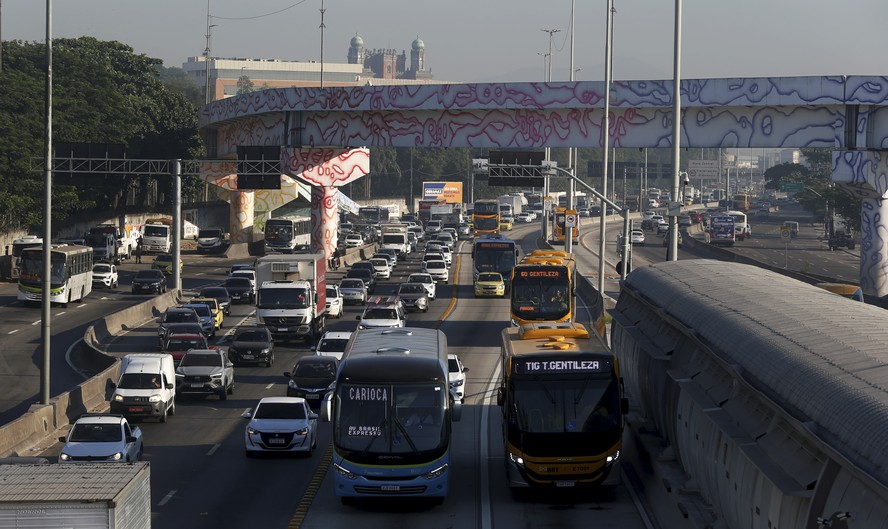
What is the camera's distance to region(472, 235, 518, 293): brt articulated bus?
242 ft

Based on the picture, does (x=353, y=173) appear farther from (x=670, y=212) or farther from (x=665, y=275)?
(x=665, y=275)

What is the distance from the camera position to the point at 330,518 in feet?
76.3

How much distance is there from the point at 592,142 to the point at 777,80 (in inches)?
390

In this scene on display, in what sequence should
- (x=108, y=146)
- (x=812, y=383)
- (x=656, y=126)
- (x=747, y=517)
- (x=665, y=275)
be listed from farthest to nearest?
(x=108, y=146) < (x=656, y=126) < (x=665, y=275) < (x=747, y=517) < (x=812, y=383)

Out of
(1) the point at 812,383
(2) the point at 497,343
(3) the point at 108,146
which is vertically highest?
(3) the point at 108,146

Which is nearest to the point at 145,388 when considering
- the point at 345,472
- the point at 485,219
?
the point at 345,472

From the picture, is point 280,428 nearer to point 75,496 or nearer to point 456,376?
point 456,376

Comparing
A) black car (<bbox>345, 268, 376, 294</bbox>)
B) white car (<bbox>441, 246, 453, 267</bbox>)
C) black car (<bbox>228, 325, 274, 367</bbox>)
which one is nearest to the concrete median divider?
black car (<bbox>228, 325, 274, 367</bbox>)

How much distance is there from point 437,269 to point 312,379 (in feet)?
151

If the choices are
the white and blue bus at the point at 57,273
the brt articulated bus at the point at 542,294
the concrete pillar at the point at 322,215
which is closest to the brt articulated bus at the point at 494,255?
the concrete pillar at the point at 322,215

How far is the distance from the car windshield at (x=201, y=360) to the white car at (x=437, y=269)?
142ft

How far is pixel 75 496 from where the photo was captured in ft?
48.4

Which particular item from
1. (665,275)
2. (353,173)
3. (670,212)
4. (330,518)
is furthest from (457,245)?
(330,518)

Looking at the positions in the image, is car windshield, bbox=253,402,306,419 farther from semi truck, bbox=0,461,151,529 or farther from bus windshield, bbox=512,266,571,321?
bus windshield, bbox=512,266,571,321
